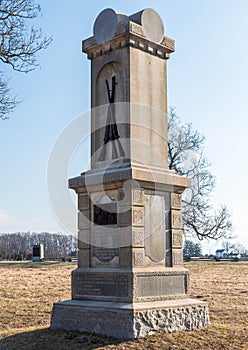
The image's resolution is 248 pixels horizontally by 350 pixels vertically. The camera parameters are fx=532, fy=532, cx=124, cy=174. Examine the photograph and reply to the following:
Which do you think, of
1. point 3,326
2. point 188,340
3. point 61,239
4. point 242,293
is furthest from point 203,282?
point 61,239

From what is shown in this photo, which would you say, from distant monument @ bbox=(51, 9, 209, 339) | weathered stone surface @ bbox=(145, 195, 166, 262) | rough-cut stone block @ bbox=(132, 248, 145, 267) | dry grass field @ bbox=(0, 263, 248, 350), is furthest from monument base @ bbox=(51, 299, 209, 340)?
weathered stone surface @ bbox=(145, 195, 166, 262)

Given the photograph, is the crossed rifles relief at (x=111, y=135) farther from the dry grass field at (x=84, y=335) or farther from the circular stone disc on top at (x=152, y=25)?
the dry grass field at (x=84, y=335)

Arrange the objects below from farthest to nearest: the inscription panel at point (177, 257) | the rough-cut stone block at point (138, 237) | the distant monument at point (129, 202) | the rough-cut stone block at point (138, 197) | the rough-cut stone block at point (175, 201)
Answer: the rough-cut stone block at point (175, 201), the inscription panel at point (177, 257), the rough-cut stone block at point (138, 197), the rough-cut stone block at point (138, 237), the distant monument at point (129, 202)

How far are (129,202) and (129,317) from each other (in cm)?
206

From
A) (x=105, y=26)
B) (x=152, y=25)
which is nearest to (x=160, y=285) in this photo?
(x=152, y=25)

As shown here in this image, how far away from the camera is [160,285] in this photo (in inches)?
394

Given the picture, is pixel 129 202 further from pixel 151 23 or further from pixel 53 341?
pixel 151 23

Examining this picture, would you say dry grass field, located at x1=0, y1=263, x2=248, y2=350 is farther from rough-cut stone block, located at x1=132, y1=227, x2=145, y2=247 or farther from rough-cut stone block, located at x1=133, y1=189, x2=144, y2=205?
rough-cut stone block, located at x1=133, y1=189, x2=144, y2=205

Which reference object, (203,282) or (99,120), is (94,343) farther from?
(203,282)

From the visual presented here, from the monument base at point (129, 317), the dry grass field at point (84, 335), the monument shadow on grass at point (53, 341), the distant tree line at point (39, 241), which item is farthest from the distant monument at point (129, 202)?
the distant tree line at point (39, 241)

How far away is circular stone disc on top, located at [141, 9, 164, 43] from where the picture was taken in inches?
427

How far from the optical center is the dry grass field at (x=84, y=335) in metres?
8.71

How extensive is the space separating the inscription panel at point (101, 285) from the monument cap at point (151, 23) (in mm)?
4920

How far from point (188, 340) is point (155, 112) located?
4568mm
